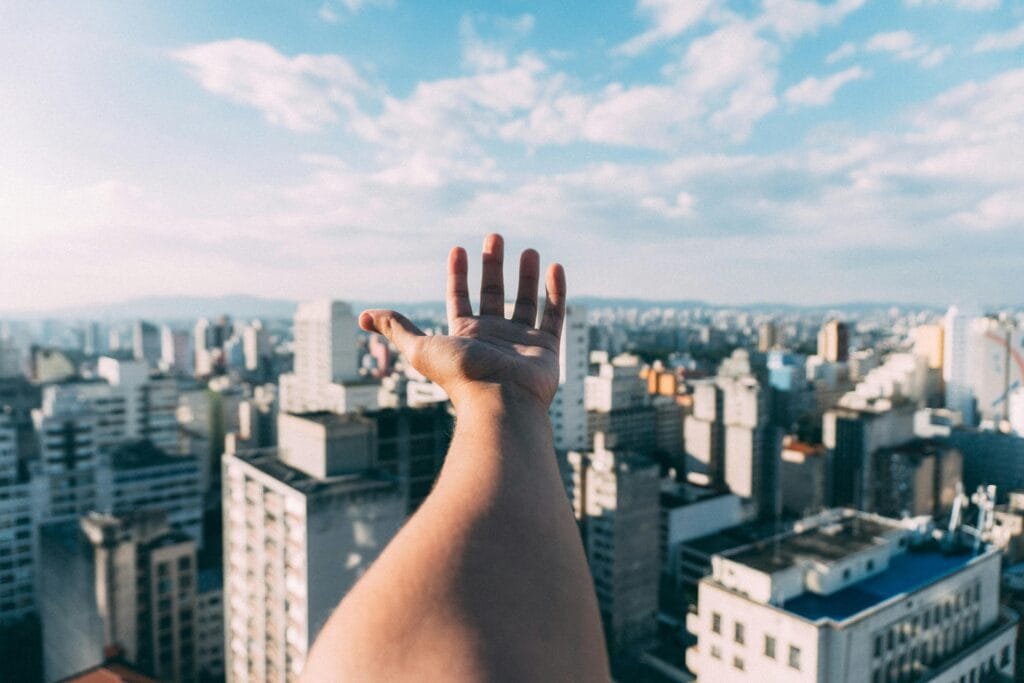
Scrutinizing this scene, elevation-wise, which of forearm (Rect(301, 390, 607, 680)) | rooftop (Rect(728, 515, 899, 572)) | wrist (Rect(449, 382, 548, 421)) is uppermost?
wrist (Rect(449, 382, 548, 421))

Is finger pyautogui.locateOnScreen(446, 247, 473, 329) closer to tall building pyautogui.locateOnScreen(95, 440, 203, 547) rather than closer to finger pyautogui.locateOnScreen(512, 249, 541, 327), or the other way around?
finger pyautogui.locateOnScreen(512, 249, 541, 327)

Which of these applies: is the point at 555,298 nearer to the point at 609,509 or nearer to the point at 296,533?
the point at 296,533

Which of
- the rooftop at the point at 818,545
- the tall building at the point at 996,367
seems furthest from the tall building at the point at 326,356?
the tall building at the point at 996,367

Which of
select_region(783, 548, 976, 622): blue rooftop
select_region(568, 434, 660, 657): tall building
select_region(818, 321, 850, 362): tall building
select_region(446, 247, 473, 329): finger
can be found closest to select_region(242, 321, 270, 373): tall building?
select_region(818, 321, 850, 362): tall building

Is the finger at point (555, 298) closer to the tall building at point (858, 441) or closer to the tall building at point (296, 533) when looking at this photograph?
the tall building at point (296, 533)

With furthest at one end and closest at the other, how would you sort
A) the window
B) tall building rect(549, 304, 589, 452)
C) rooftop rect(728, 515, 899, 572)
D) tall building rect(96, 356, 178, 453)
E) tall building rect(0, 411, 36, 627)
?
1. tall building rect(96, 356, 178, 453)
2. tall building rect(549, 304, 589, 452)
3. tall building rect(0, 411, 36, 627)
4. rooftop rect(728, 515, 899, 572)
5. the window

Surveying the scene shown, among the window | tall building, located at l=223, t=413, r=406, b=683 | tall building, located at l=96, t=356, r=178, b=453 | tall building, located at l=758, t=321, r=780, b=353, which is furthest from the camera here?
tall building, located at l=758, t=321, r=780, b=353

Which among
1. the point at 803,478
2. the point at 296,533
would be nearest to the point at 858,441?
the point at 803,478
